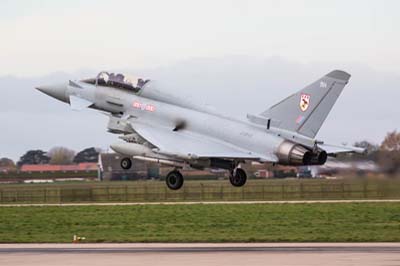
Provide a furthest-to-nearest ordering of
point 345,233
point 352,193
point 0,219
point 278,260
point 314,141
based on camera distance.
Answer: point 352,193 < point 0,219 < point 345,233 < point 314,141 < point 278,260

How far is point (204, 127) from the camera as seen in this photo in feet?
153

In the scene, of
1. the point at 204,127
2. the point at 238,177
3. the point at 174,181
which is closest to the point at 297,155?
the point at 238,177

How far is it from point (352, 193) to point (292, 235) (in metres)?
36.5

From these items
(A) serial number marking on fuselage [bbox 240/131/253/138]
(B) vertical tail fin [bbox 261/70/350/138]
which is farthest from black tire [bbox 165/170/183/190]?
(B) vertical tail fin [bbox 261/70/350/138]

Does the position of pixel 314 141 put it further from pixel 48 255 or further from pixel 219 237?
pixel 48 255

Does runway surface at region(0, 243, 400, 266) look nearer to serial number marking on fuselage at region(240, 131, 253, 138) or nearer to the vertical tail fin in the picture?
serial number marking on fuselage at region(240, 131, 253, 138)

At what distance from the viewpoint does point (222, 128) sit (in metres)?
46.3

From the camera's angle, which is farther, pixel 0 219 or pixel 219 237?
pixel 0 219

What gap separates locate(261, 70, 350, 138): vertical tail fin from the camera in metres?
45.0

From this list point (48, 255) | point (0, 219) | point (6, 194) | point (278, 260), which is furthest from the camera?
point (6, 194)

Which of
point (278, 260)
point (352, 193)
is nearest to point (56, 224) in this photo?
point (278, 260)

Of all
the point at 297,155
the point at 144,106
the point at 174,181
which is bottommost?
the point at 174,181

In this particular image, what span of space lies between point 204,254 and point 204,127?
10.2 metres

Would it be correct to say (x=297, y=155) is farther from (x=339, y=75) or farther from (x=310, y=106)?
(x=339, y=75)
